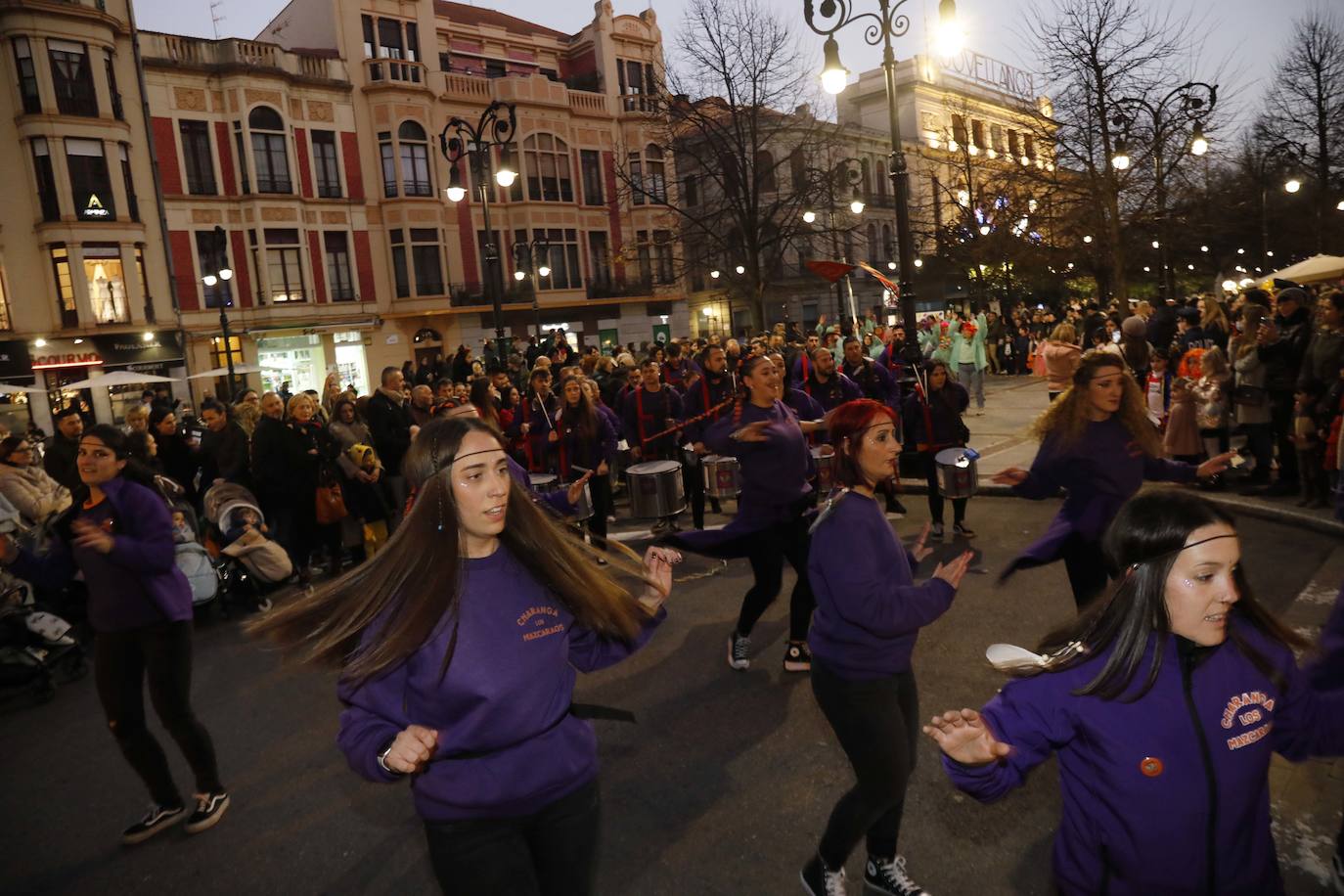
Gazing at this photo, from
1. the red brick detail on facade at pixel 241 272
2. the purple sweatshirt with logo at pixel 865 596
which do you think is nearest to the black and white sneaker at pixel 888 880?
the purple sweatshirt with logo at pixel 865 596

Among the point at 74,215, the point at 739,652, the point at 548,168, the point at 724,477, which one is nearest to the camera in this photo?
the point at 739,652

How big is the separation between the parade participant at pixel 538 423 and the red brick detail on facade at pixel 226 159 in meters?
25.2

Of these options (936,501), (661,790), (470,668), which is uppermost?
(470,668)

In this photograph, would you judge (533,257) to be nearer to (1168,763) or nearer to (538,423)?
(538,423)

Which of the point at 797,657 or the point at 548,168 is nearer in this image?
the point at 797,657

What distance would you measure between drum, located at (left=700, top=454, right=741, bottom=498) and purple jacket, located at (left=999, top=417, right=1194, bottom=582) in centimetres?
359

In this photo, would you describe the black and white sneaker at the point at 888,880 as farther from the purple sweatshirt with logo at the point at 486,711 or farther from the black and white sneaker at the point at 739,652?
the black and white sneaker at the point at 739,652

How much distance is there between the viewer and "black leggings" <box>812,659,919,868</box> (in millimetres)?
3109

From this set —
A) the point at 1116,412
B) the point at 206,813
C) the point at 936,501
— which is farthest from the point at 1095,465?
the point at 206,813

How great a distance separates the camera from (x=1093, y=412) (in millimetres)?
4711

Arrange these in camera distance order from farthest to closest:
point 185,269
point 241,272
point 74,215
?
point 241,272 < point 185,269 < point 74,215

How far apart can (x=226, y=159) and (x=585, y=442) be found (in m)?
27.2

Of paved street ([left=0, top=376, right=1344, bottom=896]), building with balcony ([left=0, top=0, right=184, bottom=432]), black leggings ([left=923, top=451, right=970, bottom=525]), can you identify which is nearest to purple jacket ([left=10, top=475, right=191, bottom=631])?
paved street ([left=0, top=376, right=1344, bottom=896])

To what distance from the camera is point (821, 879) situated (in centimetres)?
333
